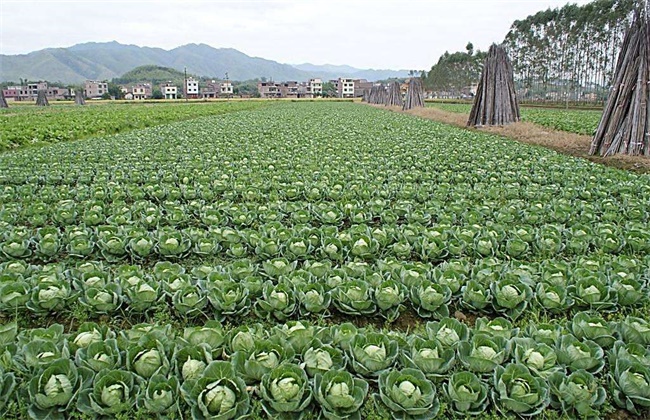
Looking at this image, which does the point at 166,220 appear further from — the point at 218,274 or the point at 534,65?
the point at 534,65

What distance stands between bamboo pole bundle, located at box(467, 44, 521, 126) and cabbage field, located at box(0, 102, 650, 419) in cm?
1270

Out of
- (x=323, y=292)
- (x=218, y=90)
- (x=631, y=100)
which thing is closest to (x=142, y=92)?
(x=218, y=90)

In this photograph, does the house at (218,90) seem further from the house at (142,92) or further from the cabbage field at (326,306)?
the cabbage field at (326,306)

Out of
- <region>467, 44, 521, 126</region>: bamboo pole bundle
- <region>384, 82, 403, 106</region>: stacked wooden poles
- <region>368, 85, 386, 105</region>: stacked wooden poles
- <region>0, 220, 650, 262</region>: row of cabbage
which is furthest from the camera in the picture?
<region>368, 85, 386, 105</region>: stacked wooden poles

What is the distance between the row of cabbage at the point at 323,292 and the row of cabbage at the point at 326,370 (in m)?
0.46

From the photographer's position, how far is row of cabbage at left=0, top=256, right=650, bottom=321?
3453mm

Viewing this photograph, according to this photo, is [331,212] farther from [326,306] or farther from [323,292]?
[326,306]

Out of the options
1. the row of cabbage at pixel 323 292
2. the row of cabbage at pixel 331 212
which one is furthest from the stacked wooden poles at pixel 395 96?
the row of cabbage at pixel 323 292

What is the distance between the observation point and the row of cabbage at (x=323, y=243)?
4.57 meters

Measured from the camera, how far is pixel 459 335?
9.68 ft

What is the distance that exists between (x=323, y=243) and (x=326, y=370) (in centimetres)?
211

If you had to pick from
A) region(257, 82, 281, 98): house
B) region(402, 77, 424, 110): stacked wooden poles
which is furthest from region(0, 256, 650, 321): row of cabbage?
region(257, 82, 281, 98): house

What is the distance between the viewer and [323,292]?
3561 millimetres

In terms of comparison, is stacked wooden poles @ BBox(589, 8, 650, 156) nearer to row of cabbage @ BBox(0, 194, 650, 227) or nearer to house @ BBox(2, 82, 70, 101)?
row of cabbage @ BBox(0, 194, 650, 227)
